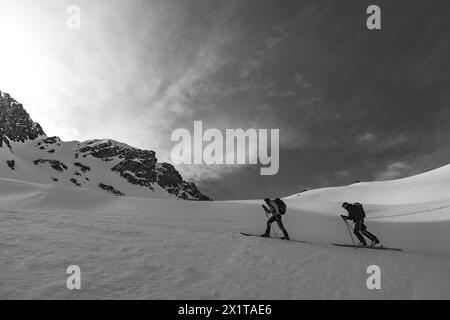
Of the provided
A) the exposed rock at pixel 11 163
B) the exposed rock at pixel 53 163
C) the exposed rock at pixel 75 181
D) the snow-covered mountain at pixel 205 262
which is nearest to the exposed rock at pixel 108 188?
the exposed rock at pixel 75 181

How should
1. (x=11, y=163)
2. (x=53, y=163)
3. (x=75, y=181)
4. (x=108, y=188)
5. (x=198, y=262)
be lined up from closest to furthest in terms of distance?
(x=198, y=262) < (x=11, y=163) < (x=75, y=181) < (x=53, y=163) < (x=108, y=188)

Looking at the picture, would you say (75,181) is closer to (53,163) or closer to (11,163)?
(53,163)

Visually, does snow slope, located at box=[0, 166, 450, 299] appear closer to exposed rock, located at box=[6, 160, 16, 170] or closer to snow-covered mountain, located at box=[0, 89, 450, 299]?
snow-covered mountain, located at box=[0, 89, 450, 299]

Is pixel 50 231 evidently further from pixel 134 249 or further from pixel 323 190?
pixel 323 190

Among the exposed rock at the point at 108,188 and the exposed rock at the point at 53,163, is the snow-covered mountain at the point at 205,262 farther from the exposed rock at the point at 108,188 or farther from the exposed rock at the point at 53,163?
the exposed rock at the point at 53,163

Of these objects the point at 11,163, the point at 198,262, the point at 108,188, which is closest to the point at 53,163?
the point at 108,188

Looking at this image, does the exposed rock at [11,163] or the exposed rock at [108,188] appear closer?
the exposed rock at [11,163]

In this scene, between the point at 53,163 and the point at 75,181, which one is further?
the point at 53,163

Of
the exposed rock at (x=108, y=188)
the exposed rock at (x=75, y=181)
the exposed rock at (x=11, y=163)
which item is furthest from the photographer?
the exposed rock at (x=108, y=188)

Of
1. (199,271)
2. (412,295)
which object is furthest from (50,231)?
(412,295)

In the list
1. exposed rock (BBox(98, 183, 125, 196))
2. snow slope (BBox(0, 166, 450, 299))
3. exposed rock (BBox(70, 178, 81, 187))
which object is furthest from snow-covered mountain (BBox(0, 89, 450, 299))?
exposed rock (BBox(98, 183, 125, 196))

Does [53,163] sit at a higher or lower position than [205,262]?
higher

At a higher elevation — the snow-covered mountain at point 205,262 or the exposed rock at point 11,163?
the exposed rock at point 11,163
